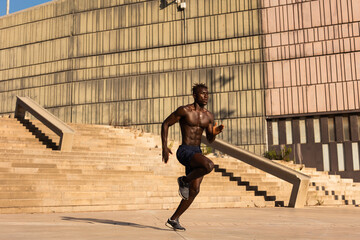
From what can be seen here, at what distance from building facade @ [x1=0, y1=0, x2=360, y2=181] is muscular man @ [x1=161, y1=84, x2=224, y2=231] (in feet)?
71.7

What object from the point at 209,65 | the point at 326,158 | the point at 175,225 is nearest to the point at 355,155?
the point at 326,158

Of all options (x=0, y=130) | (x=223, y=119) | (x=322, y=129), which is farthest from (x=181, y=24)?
(x=0, y=130)

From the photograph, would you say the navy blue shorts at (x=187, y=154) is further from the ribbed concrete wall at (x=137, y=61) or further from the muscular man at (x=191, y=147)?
the ribbed concrete wall at (x=137, y=61)

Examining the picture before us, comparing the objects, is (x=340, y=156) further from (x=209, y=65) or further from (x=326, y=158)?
(x=209, y=65)

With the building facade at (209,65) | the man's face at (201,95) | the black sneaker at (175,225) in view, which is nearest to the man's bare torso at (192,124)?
the man's face at (201,95)

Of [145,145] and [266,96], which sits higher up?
[266,96]

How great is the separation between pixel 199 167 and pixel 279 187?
8055 mm

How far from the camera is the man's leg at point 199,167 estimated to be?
571 cm

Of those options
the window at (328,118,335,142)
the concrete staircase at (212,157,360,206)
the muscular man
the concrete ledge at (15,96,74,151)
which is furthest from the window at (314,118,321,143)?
the muscular man

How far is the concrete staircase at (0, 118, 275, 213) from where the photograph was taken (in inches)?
360

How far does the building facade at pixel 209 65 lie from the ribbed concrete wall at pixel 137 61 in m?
0.07

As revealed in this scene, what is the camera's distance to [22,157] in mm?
11016

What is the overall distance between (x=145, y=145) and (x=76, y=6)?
20.6 meters

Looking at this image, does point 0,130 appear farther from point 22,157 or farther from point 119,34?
point 119,34
